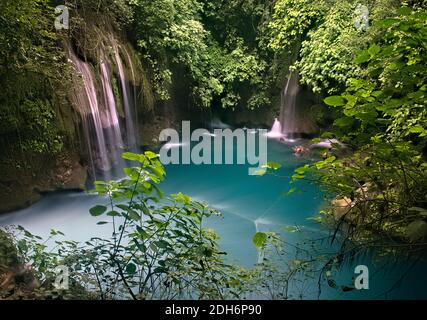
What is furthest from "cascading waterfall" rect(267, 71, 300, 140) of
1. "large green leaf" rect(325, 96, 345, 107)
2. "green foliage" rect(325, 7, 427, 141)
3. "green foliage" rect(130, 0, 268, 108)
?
"large green leaf" rect(325, 96, 345, 107)

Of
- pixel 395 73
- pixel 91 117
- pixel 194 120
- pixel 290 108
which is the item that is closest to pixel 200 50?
pixel 194 120

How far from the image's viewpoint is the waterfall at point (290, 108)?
10734 millimetres

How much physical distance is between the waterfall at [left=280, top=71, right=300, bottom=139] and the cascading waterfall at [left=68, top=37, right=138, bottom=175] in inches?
168

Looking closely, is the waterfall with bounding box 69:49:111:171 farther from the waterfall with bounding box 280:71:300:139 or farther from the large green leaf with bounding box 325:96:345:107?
the large green leaf with bounding box 325:96:345:107

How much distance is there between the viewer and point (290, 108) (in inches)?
433

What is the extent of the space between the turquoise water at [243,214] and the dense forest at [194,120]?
8.4 inches

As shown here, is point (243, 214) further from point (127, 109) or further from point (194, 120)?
point (194, 120)

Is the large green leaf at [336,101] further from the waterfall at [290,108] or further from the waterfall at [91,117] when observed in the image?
the waterfall at [290,108]

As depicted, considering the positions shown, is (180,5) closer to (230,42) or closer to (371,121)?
(230,42)

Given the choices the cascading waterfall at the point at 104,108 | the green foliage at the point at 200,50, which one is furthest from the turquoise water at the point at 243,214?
the green foliage at the point at 200,50
